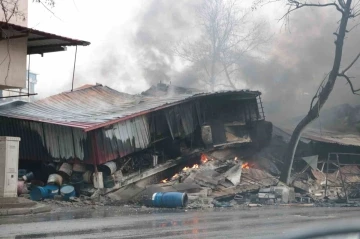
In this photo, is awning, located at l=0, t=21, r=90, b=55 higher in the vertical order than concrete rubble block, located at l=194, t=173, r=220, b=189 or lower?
higher

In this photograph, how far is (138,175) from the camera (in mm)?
22281

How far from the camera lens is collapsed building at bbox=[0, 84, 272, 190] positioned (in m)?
21.9

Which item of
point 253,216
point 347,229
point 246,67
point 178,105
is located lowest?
point 253,216

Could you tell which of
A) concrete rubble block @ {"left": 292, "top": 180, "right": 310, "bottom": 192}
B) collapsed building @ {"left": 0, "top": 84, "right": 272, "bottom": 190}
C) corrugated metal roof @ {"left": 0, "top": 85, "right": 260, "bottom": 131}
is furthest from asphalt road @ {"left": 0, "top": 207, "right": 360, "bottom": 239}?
concrete rubble block @ {"left": 292, "top": 180, "right": 310, "bottom": 192}

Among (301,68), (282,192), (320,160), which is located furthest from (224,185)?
(301,68)

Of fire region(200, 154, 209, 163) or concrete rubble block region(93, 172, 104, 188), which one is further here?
fire region(200, 154, 209, 163)

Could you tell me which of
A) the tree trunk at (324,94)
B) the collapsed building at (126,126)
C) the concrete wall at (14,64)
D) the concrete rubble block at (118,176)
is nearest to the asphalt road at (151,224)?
the concrete rubble block at (118,176)

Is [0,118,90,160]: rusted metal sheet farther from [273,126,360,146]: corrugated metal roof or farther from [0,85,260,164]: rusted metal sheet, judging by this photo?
[273,126,360,146]: corrugated metal roof

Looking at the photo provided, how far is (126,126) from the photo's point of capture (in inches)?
894

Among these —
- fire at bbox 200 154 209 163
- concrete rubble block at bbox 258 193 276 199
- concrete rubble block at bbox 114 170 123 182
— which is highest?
fire at bbox 200 154 209 163

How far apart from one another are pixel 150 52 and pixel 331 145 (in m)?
20.4

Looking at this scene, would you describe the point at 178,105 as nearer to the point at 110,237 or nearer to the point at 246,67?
the point at 110,237

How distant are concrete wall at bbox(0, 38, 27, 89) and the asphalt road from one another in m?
4.82

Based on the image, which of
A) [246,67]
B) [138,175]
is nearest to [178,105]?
[138,175]
